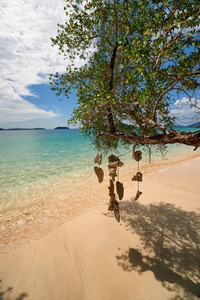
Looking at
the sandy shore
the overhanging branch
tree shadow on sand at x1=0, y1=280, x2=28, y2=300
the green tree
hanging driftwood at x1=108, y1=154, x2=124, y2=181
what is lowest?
tree shadow on sand at x1=0, y1=280, x2=28, y2=300

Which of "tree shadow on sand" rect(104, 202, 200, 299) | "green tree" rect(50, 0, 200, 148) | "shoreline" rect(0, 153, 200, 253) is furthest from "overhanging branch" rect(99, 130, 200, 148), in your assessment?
"shoreline" rect(0, 153, 200, 253)

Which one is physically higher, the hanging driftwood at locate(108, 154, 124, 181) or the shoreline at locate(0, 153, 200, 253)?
the hanging driftwood at locate(108, 154, 124, 181)

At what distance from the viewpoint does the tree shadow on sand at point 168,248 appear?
11.8ft

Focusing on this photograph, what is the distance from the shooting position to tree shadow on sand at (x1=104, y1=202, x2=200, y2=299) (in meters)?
3.60

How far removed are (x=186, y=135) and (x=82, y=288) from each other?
16.1 ft

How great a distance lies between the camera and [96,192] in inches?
389

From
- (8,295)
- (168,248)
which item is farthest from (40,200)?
(168,248)

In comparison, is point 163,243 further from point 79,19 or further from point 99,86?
point 79,19

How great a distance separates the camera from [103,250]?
4723mm

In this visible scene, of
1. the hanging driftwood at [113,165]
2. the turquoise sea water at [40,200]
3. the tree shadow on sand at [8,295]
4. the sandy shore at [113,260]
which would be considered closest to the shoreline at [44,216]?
the turquoise sea water at [40,200]

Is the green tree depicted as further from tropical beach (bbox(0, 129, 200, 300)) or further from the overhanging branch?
tropical beach (bbox(0, 129, 200, 300))

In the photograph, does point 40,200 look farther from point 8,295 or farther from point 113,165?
point 113,165

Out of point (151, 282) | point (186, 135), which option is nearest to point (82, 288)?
point (151, 282)

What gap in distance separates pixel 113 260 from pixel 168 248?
1.96 m
